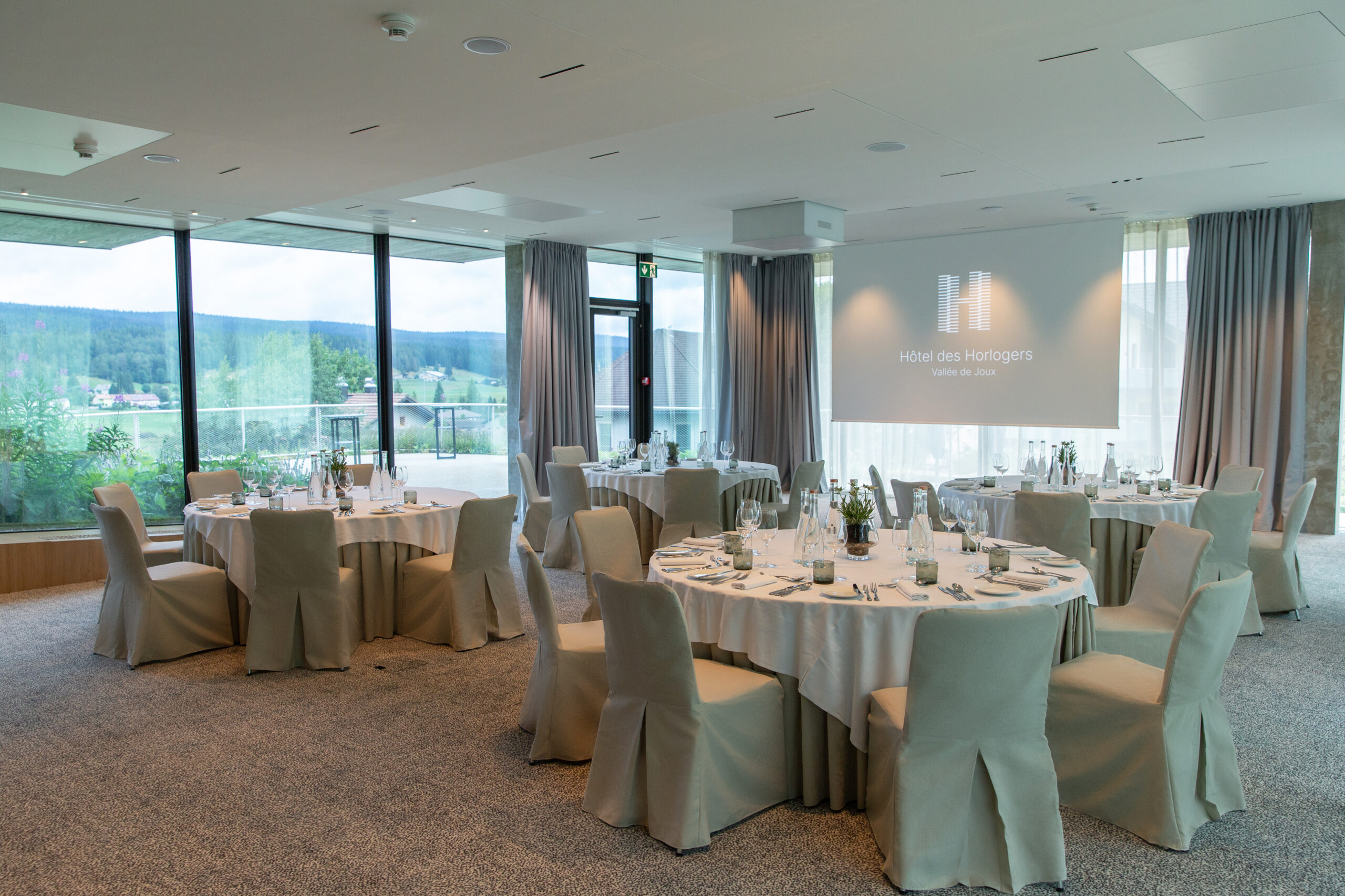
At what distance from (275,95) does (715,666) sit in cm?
328

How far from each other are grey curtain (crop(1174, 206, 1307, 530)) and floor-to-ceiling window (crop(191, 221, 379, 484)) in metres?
8.84

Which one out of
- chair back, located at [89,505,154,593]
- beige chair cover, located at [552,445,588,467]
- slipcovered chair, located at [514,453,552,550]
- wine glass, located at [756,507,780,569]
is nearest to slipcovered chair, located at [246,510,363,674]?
chair back, located at [89,505,154,593]

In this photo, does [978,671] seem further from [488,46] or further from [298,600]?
[298,600]

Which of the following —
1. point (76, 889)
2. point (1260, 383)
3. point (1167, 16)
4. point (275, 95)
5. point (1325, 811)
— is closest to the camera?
point (76, 889)

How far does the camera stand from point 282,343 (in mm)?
9266

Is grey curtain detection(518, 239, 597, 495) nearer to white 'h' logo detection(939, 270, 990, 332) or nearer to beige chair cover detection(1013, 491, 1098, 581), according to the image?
white 'h' logo detection(939, 270, 990, 332)

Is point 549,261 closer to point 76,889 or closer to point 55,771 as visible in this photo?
point 55,771

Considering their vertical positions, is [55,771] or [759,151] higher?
[759,151]

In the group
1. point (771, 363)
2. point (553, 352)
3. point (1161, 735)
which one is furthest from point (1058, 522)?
point (771, 363)

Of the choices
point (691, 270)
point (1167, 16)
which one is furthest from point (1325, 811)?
point (691, 270)

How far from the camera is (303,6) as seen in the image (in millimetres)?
3168

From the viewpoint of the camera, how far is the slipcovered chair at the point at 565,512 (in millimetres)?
7688

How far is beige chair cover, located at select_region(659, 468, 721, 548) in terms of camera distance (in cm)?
724

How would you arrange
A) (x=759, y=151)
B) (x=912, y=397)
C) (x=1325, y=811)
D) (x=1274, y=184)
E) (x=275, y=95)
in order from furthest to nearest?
(x=912, y=397), (x=1274, y=184), (x=759, y=151), (x=275, y=95), (x=1325, y=811)
